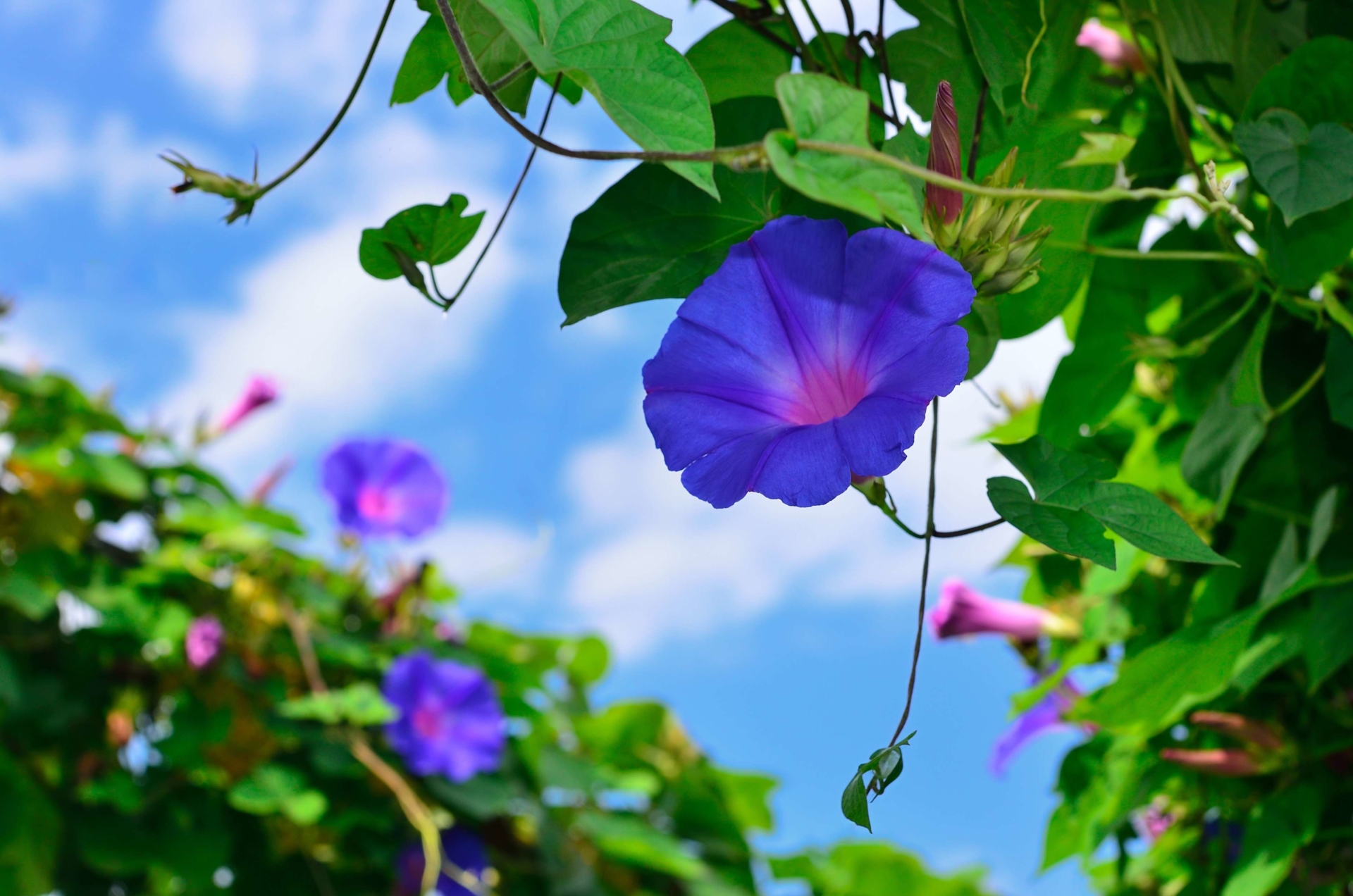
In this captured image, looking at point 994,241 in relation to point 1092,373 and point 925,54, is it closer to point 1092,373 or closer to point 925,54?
point 925,54

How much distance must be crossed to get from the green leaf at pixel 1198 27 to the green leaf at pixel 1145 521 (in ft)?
1.35

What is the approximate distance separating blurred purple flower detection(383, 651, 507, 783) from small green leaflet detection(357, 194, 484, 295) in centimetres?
139

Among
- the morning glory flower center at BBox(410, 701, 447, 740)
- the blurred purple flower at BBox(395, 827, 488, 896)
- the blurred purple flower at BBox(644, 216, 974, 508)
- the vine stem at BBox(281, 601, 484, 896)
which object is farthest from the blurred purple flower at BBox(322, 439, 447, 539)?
the blurred purple flower at BBox(644, 216, 974, 508)

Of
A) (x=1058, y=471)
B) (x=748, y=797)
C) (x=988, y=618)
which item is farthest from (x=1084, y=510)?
(x=748, y=797)

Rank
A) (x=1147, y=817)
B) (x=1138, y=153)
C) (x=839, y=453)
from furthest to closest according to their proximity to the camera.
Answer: (x=1147, y=817), (x=1138, y=153), (x=839, y=453)

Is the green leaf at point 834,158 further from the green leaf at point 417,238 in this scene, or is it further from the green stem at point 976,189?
the green leaf at point 417,238

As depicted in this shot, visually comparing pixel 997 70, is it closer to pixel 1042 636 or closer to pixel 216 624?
pixel 1042 636

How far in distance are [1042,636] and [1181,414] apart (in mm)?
445

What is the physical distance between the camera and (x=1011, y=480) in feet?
1.47

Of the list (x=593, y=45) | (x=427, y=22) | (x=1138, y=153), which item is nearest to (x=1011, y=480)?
(x=593, y=45)

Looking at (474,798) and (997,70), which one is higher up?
(997,70)

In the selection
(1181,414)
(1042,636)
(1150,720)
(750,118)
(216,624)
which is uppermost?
(750,118)

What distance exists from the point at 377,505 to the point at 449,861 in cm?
64

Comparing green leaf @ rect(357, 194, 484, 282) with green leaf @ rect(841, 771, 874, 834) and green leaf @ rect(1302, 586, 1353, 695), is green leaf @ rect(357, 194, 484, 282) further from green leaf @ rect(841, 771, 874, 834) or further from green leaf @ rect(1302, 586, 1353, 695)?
green leaf @ rect(1302, 586, 1353, 695)
